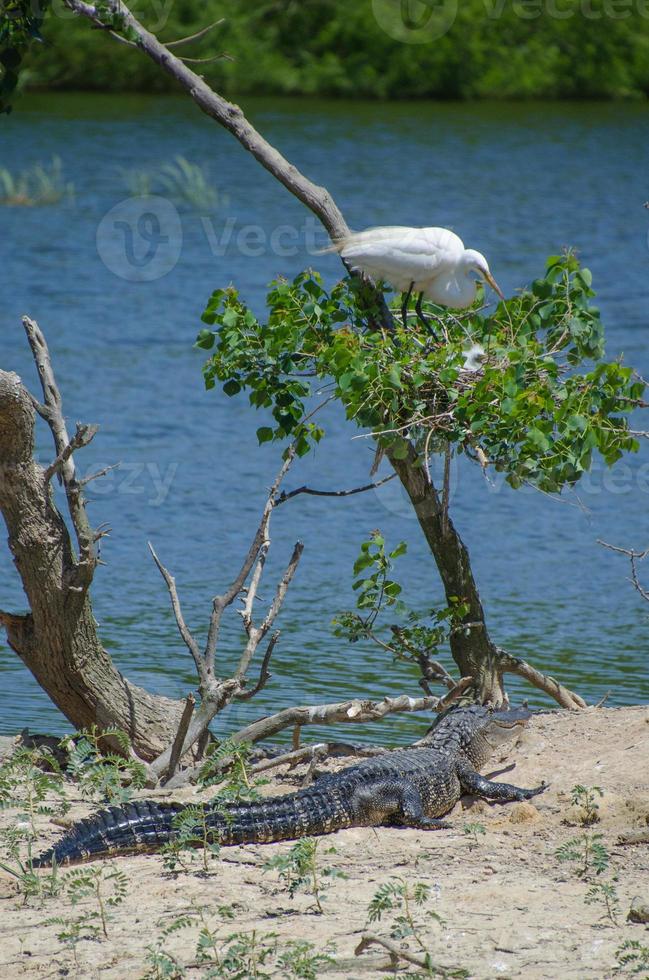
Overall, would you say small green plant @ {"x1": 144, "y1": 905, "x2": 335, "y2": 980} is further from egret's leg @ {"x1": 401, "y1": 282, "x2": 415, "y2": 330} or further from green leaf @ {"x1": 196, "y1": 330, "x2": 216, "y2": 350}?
egret's leg @ {"x1": 401, "y1": 282, "x2": 415, "y2": 330}

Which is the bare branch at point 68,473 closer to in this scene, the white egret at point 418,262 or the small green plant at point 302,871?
the white egret at point 418,262

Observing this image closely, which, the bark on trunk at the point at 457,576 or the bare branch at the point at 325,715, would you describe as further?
the bark on trunk at the point at 457,576

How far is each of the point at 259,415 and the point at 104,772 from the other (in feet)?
25.9

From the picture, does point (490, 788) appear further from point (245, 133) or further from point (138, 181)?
point (138, 181)

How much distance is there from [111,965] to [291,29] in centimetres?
3309

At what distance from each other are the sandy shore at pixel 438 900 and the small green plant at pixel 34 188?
18242mm

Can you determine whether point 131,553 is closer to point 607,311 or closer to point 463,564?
point 463,564

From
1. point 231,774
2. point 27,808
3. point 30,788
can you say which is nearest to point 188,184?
point 30,788

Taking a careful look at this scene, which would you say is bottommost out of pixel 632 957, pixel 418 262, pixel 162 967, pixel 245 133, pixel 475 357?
pixel 162 967

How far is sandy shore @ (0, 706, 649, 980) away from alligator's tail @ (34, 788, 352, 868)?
57 mm

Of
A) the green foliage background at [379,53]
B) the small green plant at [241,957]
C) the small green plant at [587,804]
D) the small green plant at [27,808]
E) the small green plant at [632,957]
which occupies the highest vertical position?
the green foliage background at [379,53]

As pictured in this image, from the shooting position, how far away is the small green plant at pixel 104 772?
4840mm

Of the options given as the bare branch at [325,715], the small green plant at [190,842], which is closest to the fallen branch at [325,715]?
the bare branch at [325,715]

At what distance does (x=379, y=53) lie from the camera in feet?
111
